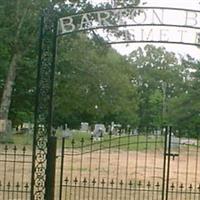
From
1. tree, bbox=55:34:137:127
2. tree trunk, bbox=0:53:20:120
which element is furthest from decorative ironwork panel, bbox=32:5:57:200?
tree trunk, bbox=0:53:20:120

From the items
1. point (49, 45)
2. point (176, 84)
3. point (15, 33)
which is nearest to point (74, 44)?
point (15, 33)

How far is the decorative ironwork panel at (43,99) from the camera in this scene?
965 cm

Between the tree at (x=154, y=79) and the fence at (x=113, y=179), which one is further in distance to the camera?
the tree at (x=154, y=79)

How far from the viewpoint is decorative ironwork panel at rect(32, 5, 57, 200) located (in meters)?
9.65

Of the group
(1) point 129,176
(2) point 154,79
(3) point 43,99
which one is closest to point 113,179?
(1) point 129,176

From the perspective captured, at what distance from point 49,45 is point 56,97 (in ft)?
110

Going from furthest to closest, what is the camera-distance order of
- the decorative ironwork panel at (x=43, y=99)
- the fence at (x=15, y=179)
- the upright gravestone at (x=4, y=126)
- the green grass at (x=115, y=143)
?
the upright gravestone at (x=4, y=126) < the fence at (x=15, y=179) < the green grass at (x=115, y=143) < the decorative ironwork panel at (x=43, y=99)

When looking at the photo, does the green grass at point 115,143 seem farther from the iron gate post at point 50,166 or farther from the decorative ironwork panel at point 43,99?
the iron gate post at point 50,166

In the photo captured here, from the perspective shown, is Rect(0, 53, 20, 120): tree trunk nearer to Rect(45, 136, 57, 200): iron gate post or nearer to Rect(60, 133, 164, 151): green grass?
Rect(60, 133, 164, 151): green grass

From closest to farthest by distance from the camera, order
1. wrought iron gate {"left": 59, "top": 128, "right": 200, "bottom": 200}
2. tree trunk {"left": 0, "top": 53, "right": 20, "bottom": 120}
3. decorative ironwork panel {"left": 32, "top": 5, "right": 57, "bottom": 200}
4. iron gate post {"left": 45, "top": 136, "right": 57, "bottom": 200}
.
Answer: iron gate post {"left": 45, "top": 136, "right": 57, "bottom": 200} → decorative ironwork panel {"left": 32, "top": 5, "right": 57, "bottom": 200} → wrought iron gate {"left": 59, "top": 128, "right": 200, "bottom": 200} → tree trunk {"left": 0, "top": 53, "right": 20, "bottom": 120}

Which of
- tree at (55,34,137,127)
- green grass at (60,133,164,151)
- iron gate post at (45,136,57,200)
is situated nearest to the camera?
iron gate post at (45,136,57,200)

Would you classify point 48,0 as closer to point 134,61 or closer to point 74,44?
point 74,44

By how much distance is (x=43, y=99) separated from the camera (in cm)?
984

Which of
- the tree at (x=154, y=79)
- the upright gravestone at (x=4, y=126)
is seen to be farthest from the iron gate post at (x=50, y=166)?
the tree at (x=154, y=79)
